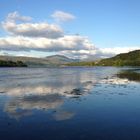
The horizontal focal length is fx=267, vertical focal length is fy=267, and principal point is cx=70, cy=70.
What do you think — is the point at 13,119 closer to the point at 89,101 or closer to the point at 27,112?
the point at 27,112

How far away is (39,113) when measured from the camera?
25.9 m

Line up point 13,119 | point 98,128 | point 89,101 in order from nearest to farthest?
1. point 98,128
2. point 13,119
3. point 89,101

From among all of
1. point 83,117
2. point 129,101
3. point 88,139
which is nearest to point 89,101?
point 129,101

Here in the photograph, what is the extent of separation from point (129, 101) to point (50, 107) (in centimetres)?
1095

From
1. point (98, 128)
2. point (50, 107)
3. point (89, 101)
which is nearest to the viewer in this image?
point (98, 128)

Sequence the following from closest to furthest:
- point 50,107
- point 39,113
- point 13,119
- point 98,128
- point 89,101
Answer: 1. point 98,128
2. point 13,119
3. point 39,113
4. point 50,107
5. point 89,101

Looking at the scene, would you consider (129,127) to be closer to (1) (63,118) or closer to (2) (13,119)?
(1) (63,118)

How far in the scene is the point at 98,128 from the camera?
2058cm

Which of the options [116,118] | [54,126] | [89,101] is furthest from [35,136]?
[89,101]

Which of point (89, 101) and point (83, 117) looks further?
point (89, 101)

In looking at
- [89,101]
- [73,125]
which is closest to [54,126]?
[73,125]

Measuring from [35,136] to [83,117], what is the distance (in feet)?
23.5

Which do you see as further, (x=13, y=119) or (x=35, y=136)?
(x=13, y=119)

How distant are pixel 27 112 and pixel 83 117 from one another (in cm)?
582
